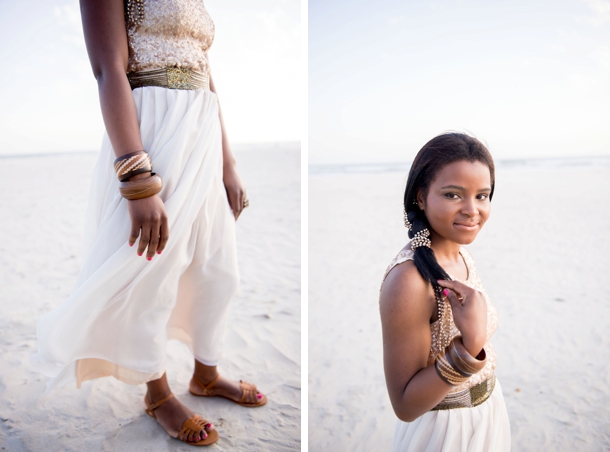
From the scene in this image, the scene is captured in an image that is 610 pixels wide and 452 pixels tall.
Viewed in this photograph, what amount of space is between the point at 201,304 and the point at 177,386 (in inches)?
30.9

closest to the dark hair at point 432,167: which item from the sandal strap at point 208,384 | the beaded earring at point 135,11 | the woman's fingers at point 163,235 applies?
the woman's fingers at point 163,235

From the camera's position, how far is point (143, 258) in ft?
5.85

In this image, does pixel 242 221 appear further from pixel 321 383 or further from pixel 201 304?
pixel 201 304

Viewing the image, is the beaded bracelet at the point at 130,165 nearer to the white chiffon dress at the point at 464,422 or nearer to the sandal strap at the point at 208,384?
the white chiffon dress at the point at 464,422

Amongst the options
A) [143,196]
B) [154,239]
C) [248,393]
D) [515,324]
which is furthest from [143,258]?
[515,324]

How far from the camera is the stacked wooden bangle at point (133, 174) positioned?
62.1 inches

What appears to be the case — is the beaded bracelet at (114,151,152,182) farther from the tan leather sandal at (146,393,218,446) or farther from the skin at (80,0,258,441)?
the tan leather sandal at (146,393,218,446)

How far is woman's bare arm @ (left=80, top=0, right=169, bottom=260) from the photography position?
161cm

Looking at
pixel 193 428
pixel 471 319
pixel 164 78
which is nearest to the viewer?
pixel 471 319

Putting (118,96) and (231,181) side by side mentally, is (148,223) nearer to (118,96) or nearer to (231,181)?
(118,96)

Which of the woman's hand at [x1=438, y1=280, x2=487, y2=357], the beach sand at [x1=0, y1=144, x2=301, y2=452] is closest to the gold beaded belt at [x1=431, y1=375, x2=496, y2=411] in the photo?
the woman's hand at [x1=438, y1=280, x2=487, y2=357]

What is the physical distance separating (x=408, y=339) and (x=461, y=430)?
436mm

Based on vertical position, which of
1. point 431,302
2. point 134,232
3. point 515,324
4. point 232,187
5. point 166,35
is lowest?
point 515,324

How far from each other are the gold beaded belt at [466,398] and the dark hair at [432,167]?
398 millimetres
